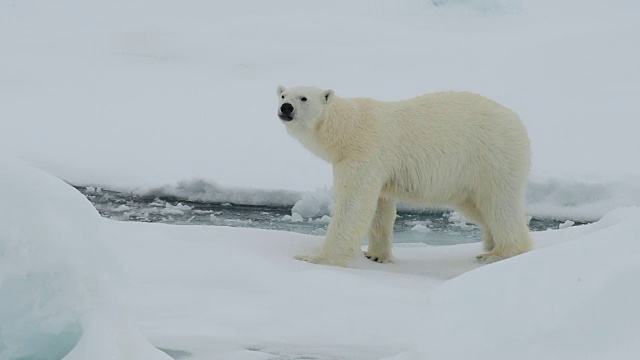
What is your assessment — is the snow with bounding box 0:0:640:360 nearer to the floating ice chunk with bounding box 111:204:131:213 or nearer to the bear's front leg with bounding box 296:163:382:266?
the bear's front leg with bounding box 296:163:382:266

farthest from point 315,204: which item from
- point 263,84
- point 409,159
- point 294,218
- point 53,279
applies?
point 53,279

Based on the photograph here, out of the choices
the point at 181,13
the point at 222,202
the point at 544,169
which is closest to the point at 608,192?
the point at 544,169

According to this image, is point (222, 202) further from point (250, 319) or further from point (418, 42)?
point (418, 42)

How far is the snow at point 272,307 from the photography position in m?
2.82

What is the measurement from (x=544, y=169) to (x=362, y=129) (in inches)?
163

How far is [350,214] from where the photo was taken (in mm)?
6184

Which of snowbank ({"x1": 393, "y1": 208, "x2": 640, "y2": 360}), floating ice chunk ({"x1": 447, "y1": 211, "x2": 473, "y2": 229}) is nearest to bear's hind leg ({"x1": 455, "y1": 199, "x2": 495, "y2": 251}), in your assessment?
floating ice chunk ({"x1": 447, "y1": 211, "x2": 473, "y2": 229})

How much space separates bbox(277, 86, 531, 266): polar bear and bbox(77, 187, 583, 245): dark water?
1.54 meters

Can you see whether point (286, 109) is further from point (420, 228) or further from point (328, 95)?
point (420, 228)

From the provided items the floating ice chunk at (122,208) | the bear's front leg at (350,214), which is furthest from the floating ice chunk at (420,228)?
the bear's front leg at (350,214)

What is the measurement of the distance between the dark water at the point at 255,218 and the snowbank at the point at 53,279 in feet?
17.0

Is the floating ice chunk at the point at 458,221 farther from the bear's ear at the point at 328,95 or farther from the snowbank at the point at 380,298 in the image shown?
the bear's ear at the point at 328,95

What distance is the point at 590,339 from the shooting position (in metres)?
2.69

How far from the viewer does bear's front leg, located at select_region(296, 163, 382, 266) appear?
6.16 meters
